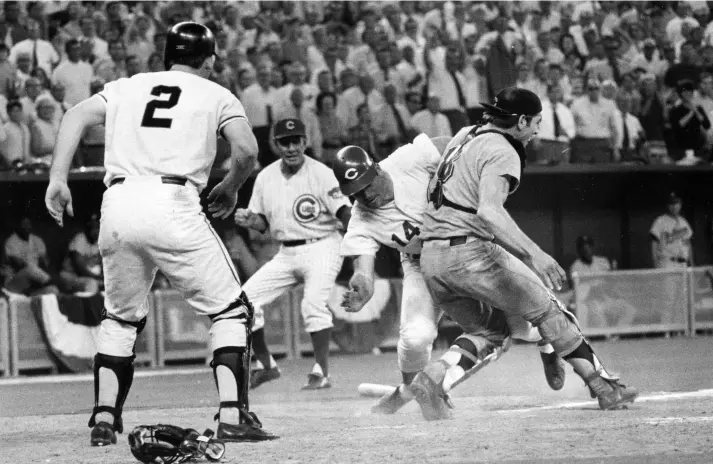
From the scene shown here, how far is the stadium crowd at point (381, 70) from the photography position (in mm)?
13461

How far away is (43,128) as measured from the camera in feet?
42.2

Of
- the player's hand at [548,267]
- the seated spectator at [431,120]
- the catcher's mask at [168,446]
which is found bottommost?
the catcher's mask at [168,446]

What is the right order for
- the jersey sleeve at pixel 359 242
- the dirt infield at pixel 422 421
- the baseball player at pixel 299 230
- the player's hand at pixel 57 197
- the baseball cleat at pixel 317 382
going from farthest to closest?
1. the baseball player at pixel 299 230
2. the baseball cleat at pixel 317 382
3. the jersey sleeve at pixel 359 242
4. the player's hand at pixel 57 197
5. the dirt infield at pixel 422 421

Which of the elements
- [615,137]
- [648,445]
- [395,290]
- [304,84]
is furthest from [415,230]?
[615,137]

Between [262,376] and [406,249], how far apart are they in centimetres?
312

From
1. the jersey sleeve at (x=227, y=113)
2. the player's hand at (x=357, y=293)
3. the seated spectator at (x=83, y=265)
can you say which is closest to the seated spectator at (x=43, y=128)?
the seated spectator at (x=83, y=265)

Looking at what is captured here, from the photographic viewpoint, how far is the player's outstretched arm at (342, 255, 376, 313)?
7305mm

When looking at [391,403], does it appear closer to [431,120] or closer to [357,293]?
[357,293]

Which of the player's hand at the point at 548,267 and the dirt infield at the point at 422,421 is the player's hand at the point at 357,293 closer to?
the dirt infield at the point at 422,421

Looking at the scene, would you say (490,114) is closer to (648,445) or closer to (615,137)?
(648,445)

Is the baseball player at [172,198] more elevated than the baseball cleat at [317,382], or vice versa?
the baseball player at [172,198]

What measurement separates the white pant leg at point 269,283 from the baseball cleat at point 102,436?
4.05 meters

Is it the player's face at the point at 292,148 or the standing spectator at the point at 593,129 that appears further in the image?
the standing spectator at the point at 593,129

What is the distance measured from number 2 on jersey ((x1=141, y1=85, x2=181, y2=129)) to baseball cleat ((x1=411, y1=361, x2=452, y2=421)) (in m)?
2.25
